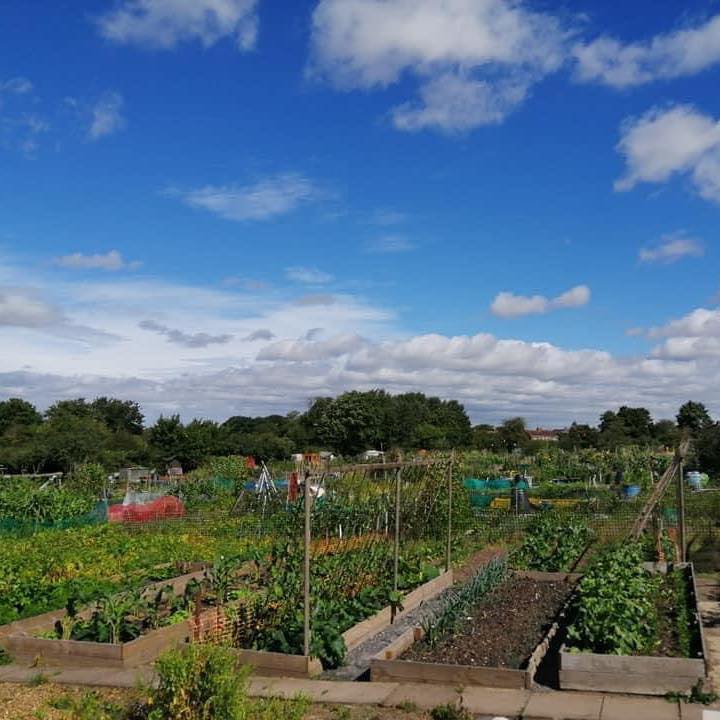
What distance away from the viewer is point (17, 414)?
2847 inches

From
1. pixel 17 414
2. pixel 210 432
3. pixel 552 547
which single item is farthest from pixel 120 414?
pixel 552 547

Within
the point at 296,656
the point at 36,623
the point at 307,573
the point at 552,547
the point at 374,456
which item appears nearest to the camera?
the point at 296,656

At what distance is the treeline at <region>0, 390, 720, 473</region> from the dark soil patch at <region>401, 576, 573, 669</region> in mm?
32422

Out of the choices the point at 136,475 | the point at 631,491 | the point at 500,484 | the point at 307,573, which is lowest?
the point at 307,573

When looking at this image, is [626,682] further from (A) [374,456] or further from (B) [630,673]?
(A) [374,456]

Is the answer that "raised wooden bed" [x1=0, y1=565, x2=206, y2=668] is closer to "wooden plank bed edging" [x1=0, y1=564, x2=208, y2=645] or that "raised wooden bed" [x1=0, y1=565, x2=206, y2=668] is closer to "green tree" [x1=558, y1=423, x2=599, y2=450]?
"wooden plank bed edging" [x1=0, y1=564, x2=208, y2=645]

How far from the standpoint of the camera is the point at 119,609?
8.01m

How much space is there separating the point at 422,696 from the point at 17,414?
237 ft

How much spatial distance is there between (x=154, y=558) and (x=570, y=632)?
9079 mm

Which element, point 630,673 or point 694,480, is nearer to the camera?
point 630,673

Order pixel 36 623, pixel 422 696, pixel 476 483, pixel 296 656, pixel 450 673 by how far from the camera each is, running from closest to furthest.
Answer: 1. pixel 422 696
2. pixel 450 673
3. pixel 296 656
4. pixel 36 623
5. pixel 476 483

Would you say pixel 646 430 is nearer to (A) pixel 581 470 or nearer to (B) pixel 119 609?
(A) pixel 581 470

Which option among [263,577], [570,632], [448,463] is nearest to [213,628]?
[263,577]

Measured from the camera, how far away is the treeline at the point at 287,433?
46125 millimetres
